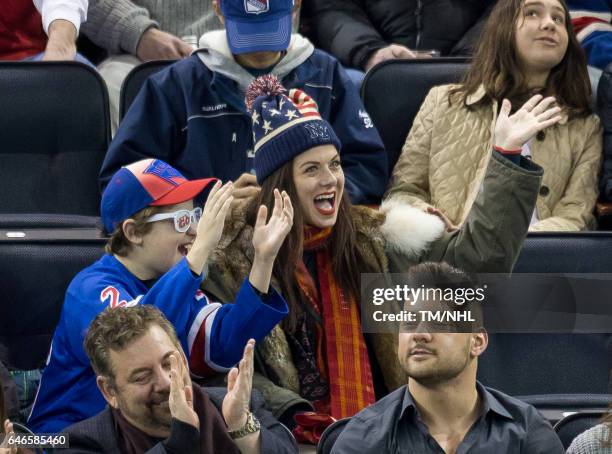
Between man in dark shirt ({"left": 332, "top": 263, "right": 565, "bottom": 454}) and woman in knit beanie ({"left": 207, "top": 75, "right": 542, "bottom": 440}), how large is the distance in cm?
44

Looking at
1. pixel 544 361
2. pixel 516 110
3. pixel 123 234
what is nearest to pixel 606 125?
pixel 516 110

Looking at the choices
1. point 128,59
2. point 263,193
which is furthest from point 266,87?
point 128,59

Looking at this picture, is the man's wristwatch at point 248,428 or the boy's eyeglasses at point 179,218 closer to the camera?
the man's wristwatch at point 248,428

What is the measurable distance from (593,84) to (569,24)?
321 mm

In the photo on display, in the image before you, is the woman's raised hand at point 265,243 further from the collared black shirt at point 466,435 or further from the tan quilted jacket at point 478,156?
the tan quilted jacket at point 478,156

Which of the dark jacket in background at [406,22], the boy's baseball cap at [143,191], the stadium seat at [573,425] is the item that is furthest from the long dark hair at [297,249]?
the dark jacket in background at [406,22]

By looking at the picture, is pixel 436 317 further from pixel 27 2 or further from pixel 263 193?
pixel 27 2

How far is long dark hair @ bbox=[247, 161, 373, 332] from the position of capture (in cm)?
373

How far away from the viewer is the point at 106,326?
10.3ft

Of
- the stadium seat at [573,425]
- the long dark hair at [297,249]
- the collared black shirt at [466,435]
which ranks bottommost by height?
the stadium seat at [573,425]

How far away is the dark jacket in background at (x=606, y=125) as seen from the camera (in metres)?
4.57

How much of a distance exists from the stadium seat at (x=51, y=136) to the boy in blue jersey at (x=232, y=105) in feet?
0.72

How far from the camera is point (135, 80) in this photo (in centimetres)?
470

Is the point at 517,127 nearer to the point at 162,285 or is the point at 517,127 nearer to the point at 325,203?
the point at 325,203
